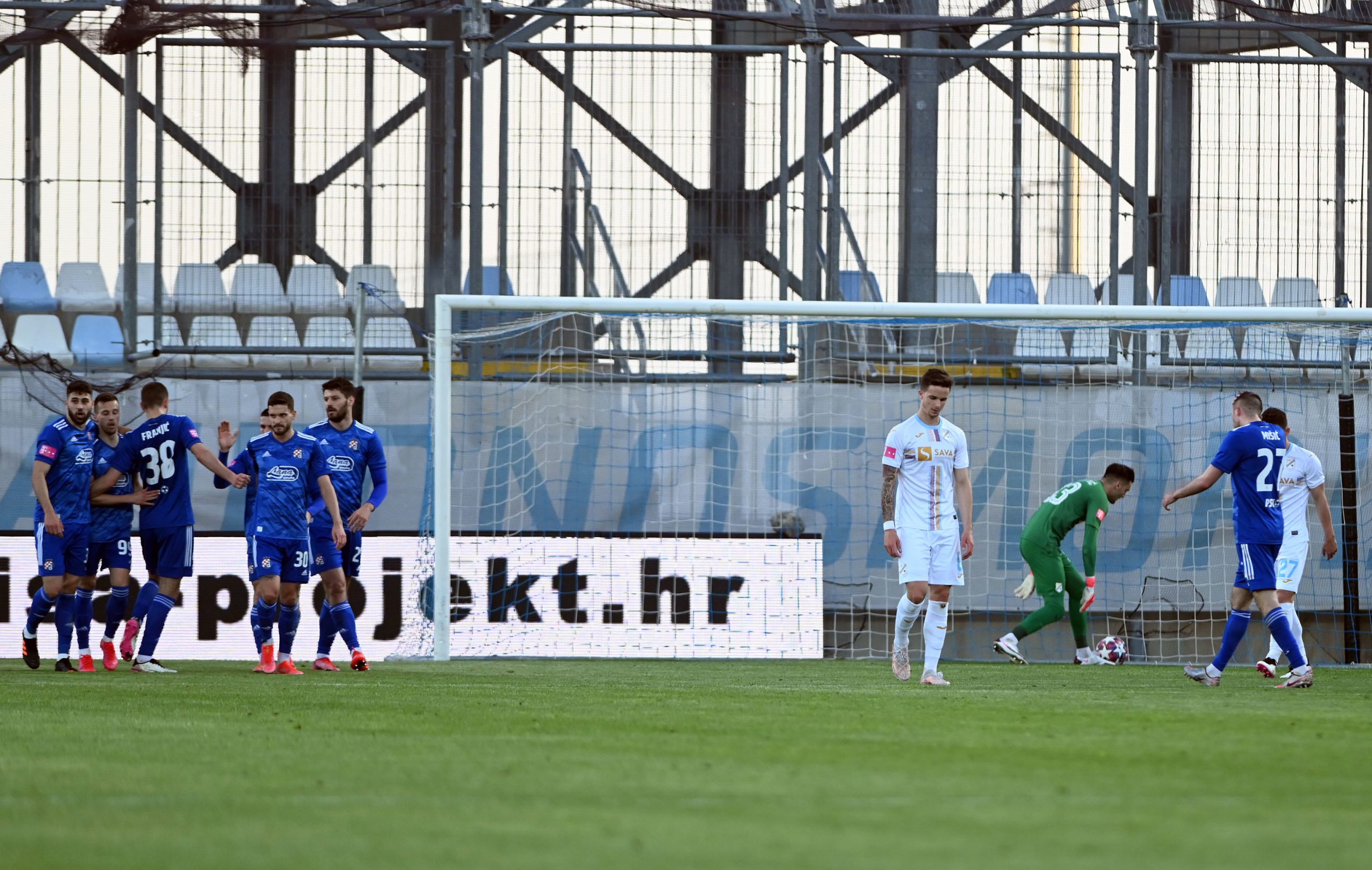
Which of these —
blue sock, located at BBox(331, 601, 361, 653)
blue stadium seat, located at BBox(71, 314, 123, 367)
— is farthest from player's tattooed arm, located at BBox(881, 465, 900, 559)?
blue stadium seat, located at BBox(71, 314, 123, 367)

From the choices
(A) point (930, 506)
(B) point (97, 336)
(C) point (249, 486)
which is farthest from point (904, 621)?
(B) point (97, 336)

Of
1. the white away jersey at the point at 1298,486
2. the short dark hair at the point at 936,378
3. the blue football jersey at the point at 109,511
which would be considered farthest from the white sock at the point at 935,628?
the blue football jersey at the point at 109,511

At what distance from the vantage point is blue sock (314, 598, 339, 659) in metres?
11.4

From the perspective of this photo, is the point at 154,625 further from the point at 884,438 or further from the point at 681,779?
the point at 681,779

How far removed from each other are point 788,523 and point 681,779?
9706 mm

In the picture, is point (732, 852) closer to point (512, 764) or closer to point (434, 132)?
point (512, 764)

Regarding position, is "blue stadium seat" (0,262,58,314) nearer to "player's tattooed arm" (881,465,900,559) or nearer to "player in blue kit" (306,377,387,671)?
"player in blue kit" (306,377,387,671)

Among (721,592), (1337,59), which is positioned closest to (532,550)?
(721,592)

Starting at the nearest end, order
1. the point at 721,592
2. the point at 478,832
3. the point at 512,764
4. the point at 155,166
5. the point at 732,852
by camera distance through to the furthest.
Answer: the point at 732,852 → the point at 478,832 → the point at 512,764 → the point at 721,592 → the point at 155,166

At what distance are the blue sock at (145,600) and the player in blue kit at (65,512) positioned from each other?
433mm

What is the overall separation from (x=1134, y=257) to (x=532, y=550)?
604 centimetres

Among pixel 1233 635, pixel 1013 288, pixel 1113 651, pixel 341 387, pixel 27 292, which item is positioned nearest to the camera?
pixel 1233 635

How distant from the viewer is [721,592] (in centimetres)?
1382

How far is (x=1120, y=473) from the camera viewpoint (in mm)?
13453
